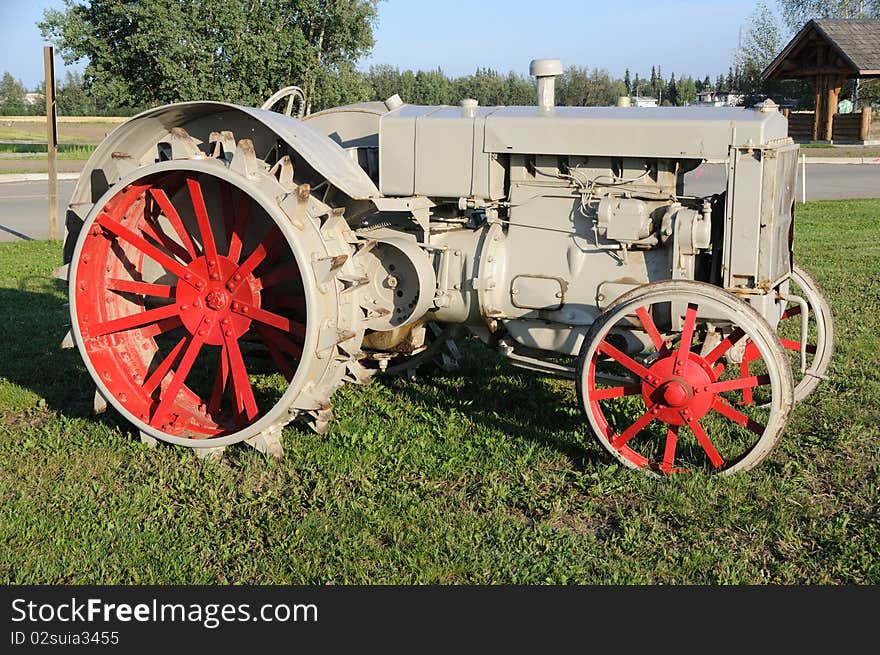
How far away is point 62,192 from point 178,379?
16223 mm

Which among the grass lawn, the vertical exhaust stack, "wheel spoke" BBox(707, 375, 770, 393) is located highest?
the grass lawn

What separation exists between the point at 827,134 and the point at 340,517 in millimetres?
35497

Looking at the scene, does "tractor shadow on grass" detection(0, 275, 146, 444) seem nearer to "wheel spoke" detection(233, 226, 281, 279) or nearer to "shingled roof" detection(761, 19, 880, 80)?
"wheel spoke" detection(233, 226, 281, 279)

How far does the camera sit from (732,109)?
4809 millimetres

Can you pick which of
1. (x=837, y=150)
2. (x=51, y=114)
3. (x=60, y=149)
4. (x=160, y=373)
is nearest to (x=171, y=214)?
(x=160, y=373)

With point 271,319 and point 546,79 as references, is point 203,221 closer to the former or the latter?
point 271,319

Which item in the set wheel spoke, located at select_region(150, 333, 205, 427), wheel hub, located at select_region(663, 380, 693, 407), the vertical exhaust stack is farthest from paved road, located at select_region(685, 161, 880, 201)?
wheel spoke, located at select_region(150, 333, 205, 427)

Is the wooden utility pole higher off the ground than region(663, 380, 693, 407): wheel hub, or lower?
higher

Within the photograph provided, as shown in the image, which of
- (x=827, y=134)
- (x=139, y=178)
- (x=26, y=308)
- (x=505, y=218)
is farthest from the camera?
(x=827, y=134)

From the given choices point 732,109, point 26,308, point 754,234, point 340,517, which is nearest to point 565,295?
point 754,234

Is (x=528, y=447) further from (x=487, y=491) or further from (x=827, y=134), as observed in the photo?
(x=827, y=134)

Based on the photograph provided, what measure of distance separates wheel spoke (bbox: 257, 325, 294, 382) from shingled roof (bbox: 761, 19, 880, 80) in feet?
110

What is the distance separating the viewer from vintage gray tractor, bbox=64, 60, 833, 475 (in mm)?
4383

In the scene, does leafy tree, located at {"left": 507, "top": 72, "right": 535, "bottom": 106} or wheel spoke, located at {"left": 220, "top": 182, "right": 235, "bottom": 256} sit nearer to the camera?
wheel spoke, located at {"left": 220, "top": 182, "right": 235, "bottom": 256}
